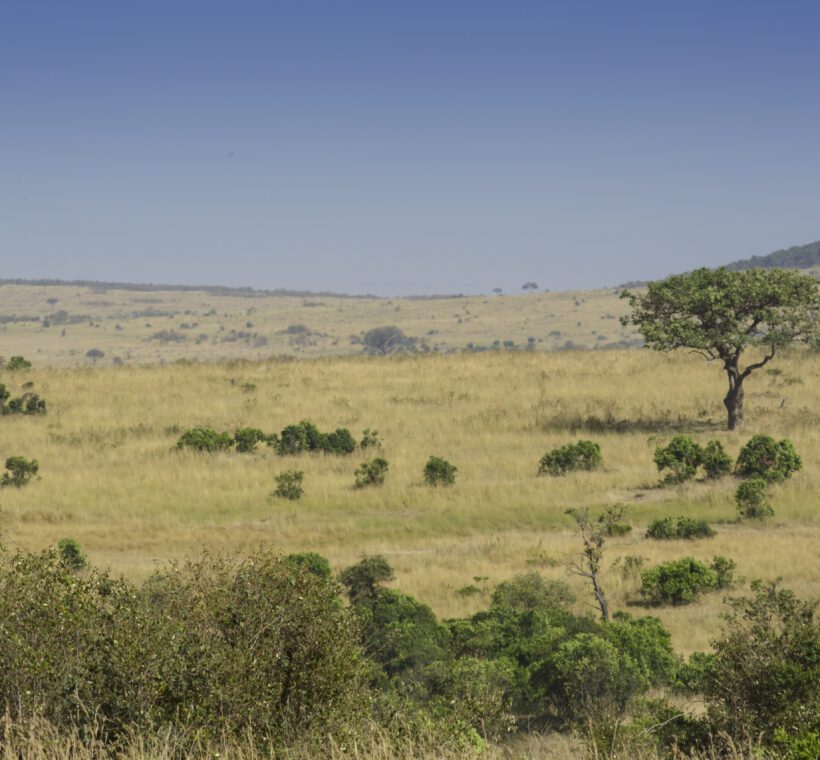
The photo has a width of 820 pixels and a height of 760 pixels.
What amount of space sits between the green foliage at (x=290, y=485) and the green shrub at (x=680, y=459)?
1190 centimetres

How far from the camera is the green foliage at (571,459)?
31.8 m

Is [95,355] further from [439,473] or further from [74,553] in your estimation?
[74,553]

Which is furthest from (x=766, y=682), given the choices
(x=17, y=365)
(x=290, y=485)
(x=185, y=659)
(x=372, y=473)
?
(x=17, y=365)

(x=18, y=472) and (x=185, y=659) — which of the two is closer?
(x=185, y=659)

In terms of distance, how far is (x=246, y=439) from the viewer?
3653cm

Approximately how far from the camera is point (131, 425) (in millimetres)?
41562

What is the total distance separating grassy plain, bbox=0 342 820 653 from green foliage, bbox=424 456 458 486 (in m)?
0.44

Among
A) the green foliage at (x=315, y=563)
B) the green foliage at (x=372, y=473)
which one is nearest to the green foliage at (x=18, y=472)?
the green foliage at (x=372, y=473)

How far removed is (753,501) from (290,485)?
46.8 ft

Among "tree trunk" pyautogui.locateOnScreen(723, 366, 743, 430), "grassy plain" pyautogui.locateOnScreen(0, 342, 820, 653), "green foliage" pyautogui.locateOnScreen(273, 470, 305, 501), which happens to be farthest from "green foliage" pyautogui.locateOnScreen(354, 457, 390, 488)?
"tree trunk" pyautogui.locateOnScreen(723, 366, 743, 430)

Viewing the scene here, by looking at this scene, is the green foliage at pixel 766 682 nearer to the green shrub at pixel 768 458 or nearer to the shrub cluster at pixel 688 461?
the shrub cluster at pixel 688 461

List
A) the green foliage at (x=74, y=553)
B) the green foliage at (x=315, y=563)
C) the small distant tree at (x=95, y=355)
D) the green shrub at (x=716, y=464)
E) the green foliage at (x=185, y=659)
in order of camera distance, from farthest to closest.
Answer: the small distant tree at (x=95, y=355), the green shrub at (x=716, y=464), the green foliage at (x=74, y=553), the green foliage at (x=315, y=563), the green foliage at (x=185, y=659)

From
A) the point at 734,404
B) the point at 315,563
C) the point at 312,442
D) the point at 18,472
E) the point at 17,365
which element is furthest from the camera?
the point at 17,365

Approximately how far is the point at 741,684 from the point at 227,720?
5.75m
